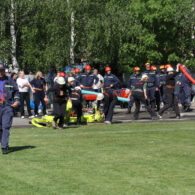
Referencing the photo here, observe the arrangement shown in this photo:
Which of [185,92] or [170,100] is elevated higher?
[170,100]

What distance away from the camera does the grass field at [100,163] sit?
8180 millimetres

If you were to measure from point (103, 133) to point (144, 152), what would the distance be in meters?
4.24

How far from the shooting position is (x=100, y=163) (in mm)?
10211

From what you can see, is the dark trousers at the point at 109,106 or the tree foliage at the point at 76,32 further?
the tree foliage at the point at 76,32

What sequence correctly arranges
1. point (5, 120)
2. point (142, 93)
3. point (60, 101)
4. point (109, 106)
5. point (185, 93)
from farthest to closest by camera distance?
point (185, 93)
point (142, 93)
point (109, 106)
point (60, 101)
point (5, 120)

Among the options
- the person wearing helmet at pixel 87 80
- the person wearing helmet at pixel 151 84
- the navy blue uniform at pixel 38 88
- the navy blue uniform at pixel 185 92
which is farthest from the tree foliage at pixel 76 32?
the person wearing helmet at pixel 87 80

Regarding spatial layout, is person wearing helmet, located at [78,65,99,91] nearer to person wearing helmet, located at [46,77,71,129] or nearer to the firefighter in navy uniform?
person wearing helmet, located at [46,77,71,129]

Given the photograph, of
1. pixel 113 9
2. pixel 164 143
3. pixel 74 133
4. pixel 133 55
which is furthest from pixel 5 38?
pixel 164 143

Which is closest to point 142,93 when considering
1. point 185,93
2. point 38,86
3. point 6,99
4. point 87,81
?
point 87,81

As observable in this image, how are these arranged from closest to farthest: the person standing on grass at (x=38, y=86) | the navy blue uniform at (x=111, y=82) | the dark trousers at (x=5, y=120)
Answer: the dark trousers at (x=5, y=120), the navy blue uniform at (x=111, y=82), the person standing on grass at (x=38, y=86)

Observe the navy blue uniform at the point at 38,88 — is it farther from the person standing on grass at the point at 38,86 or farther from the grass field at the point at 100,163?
the grass field at the point at 100,163

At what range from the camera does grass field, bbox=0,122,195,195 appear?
8.18m

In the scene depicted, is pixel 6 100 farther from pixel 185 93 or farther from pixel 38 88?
pixel 185 93

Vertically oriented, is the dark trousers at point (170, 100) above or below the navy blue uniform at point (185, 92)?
above
